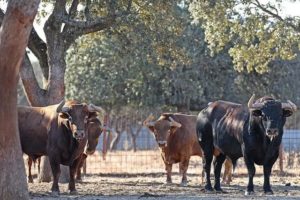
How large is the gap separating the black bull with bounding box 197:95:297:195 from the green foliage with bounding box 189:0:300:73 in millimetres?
4725

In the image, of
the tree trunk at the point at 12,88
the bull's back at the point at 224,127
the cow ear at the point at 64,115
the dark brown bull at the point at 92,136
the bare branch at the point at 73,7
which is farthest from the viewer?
the dark brown bull at the point at 92,136

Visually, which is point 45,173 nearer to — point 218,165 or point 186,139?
point 186,139

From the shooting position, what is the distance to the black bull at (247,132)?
15.6 m

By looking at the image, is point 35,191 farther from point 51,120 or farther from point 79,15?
point 79,15

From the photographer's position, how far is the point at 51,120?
17.4m

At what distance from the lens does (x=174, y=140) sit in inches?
853

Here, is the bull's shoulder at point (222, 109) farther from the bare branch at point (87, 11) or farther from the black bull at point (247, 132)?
the bare branch at point (87, 11)

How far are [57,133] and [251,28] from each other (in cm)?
801

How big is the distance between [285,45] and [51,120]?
830 cm

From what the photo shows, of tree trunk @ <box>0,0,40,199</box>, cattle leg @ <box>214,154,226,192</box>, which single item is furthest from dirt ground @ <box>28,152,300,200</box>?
tree trunk @ <box>0,0,40,199</box>

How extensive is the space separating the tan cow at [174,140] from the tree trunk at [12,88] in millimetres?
9350

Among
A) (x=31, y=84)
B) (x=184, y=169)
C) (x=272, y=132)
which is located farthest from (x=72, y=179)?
(x=184, y=169)

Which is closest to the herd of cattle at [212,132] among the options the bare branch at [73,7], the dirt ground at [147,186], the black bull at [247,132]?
the black bull at [247,132]

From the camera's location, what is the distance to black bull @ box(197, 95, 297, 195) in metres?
15.6
